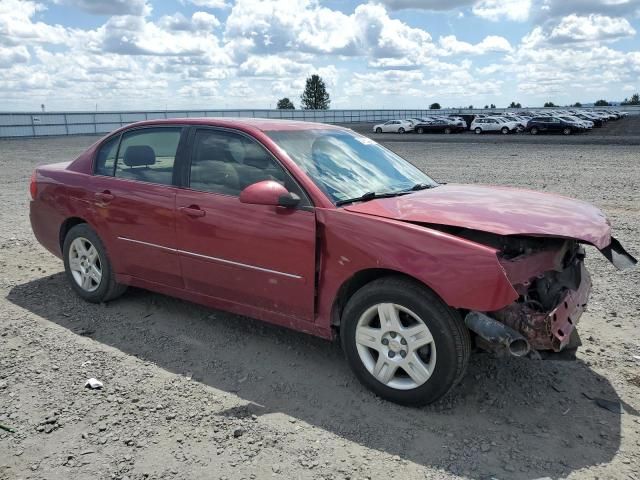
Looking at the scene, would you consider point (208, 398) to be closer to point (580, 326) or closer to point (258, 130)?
point (258, 130)

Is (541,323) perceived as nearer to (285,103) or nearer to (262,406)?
(262,406)

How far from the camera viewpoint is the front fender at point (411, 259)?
10.2 feet

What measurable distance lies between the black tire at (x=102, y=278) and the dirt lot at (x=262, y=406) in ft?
0.41

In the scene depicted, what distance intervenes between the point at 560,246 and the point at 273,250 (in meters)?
1.87

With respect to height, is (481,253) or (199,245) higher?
(481,253)

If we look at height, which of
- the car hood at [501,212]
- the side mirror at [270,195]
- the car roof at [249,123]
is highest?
the car roof at [249,123]

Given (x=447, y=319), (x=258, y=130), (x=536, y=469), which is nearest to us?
(x=536, y=469)

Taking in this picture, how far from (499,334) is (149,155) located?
127 inches

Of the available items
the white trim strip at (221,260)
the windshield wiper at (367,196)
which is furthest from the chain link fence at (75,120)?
the windshield wiper at (367,196)

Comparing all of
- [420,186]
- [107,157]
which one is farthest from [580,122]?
[107,157]

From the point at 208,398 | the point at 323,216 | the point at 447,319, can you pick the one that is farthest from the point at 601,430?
the point at 208,398

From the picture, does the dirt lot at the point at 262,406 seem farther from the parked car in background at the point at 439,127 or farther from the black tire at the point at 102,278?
the parked car in background at the point at 439,127

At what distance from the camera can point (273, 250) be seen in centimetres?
390

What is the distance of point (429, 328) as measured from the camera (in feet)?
10.9
